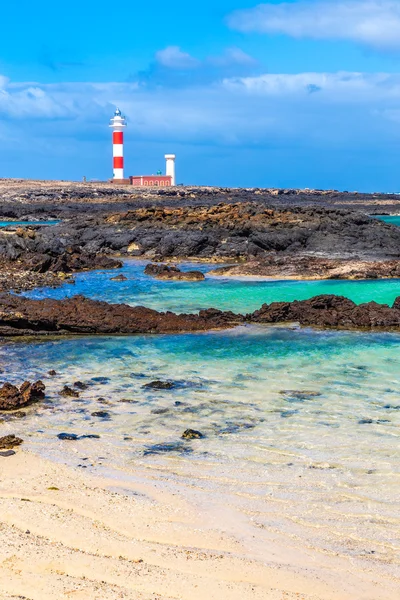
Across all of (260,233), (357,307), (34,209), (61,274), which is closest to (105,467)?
(357,307)

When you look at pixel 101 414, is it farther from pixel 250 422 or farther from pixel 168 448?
pixel 250 422

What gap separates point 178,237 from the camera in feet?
92.7

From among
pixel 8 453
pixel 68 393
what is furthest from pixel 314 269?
pixel 8 453

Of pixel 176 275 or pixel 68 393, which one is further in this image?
pixel 176 275

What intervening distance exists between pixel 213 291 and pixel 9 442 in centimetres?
1258

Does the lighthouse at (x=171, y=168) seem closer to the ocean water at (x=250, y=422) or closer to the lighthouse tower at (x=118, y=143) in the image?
the lighthouse tower at (x=118, y=143)

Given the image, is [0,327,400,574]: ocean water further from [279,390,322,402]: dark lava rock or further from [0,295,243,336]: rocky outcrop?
[0,295,243,336]: rocky outcrop

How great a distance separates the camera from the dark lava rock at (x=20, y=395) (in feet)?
26.0

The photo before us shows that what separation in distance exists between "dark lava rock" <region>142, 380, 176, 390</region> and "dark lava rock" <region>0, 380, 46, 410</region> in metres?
1.30

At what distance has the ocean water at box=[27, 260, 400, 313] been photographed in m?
17.0

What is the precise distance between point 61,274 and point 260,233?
8.53 meters

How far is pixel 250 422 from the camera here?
7613 mm

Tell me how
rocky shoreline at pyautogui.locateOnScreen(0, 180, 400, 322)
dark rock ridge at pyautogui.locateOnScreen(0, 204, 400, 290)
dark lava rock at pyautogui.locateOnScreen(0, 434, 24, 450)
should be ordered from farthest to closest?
dark rock ridge at pyautogui.locateOnScreen(0, 204, 400, 290), rocky shoreline at pyautogui.locateOnScreen(0, 180, 400, 322), dark lava rock at pyautogui.locateOnScreen(0, 434, 24, 450)

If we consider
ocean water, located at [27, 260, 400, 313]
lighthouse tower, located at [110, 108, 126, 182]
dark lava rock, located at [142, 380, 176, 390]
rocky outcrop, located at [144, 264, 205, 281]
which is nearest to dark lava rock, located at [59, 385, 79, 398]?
dark lava rock, located at [142, 380, 176, 390]
